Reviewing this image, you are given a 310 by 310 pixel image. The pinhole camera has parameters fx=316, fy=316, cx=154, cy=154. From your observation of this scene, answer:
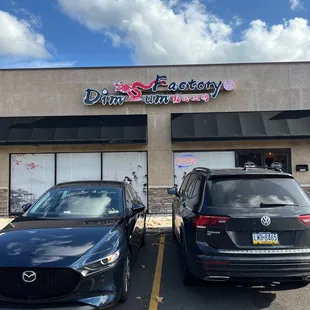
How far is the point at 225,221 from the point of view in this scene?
3.92 metres

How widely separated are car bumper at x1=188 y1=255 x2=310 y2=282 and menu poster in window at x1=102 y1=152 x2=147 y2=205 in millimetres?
8498

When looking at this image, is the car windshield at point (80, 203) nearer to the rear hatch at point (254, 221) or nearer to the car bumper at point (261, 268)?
the rear hatch at point (254, 221)

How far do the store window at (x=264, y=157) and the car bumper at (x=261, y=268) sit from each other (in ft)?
28.1

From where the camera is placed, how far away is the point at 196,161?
12273mm

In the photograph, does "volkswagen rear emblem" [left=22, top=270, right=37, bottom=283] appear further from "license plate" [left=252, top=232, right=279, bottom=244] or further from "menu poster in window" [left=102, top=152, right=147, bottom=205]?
"menu poster in window" [left=102, top=152, right=147, bottom=205]

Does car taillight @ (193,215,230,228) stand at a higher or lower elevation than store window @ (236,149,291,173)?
lower

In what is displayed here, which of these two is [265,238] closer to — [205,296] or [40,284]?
[205,296]

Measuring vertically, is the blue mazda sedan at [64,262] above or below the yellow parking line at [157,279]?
above

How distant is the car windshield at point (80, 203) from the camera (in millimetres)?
4852

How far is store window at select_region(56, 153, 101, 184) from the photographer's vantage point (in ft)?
40.4

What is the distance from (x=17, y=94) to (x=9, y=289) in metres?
10.8

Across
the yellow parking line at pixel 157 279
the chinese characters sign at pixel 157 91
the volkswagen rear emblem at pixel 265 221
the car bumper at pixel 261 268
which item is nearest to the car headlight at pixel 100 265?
the yellow parking line at pixel 157 279

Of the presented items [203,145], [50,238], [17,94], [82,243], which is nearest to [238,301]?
[82,243]

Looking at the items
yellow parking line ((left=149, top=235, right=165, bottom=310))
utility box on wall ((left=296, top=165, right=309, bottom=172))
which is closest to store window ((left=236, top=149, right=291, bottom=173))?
utility box on wall ((left=296, top=165, right=309, bottom=172))
